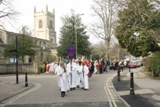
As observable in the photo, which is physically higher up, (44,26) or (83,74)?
(44,26)

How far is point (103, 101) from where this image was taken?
10891mm

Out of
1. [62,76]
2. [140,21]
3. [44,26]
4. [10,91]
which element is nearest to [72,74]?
[62,76]

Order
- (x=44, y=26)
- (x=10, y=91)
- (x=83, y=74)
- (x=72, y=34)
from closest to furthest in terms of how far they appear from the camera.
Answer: (x=10, y=91) → (x=83, y=74) → (x=72, y=34) → (x=44, y=26)

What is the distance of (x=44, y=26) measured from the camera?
137 m

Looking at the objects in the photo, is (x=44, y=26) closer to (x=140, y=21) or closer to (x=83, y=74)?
(x=140, y=21)

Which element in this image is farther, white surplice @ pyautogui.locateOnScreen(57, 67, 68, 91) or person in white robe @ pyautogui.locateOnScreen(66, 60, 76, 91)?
person in white robe @ pyautogui.locateOnScreen(66, 60, 76, 91)

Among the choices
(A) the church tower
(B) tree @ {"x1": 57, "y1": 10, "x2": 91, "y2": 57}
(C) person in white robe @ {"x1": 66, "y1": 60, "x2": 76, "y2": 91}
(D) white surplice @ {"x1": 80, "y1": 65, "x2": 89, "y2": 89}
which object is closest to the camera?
(C) person in white robe @ {"x1": 66, "y1": 60, "x2": 76, "y2": 91}

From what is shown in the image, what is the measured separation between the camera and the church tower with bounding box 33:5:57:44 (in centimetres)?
13412

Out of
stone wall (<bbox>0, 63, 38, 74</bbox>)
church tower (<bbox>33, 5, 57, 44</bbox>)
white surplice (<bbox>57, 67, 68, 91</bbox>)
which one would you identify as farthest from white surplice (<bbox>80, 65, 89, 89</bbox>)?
church tower (<bbox>33, 5, 57, 44</bbox>)

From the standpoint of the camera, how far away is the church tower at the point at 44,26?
13412 centimetres

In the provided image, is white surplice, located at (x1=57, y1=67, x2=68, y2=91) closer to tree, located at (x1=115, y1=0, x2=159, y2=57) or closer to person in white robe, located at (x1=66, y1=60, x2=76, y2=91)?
person in white robe, located at (x1=66, y1=60, x2=76, y2=91)

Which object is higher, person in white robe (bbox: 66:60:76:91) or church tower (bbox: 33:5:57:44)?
church tower (bbox: 33:5:57:44)

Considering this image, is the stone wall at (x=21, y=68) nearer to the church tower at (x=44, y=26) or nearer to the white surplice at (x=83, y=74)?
the white surplice at (x=83, y=74)

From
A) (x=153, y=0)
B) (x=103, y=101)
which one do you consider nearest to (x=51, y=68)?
(x=153, y=0)
